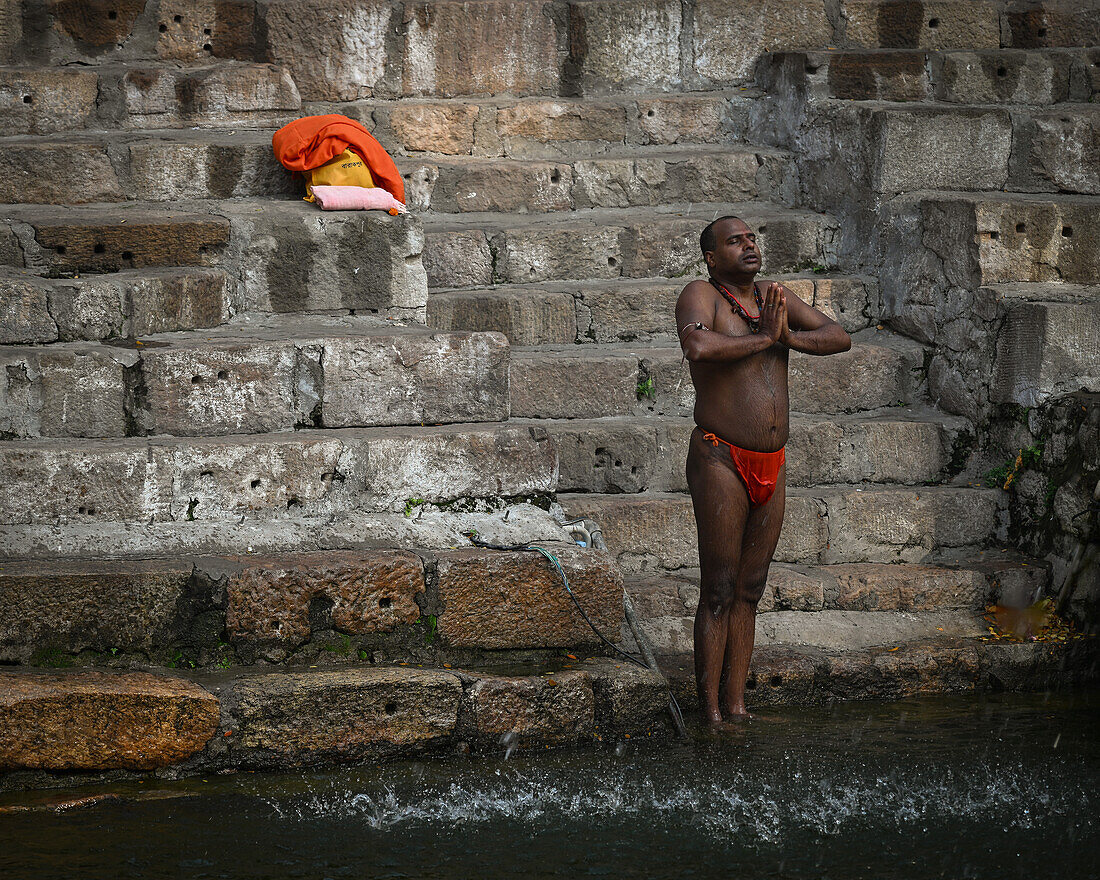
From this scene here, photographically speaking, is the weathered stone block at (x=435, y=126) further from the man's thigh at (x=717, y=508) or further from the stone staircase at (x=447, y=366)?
the man's thigh at (x=717, y=508)

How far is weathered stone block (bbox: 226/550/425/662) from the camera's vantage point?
4.98 meters

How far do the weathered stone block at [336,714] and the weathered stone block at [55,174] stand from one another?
10.3 feet

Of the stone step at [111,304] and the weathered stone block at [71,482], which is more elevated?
the stone step at [111,304]

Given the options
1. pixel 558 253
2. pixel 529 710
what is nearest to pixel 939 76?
pixel 558 253

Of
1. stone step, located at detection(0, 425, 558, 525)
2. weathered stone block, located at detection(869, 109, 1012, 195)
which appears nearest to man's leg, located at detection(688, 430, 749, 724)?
stone step, located at detection(0, 425, 558, 525)

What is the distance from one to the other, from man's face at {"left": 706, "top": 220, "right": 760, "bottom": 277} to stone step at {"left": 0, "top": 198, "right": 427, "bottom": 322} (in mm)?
1800

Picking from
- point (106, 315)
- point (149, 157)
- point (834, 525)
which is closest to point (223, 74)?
point (149, 157)

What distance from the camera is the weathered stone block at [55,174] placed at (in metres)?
6.65

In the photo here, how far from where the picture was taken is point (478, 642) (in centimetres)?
519

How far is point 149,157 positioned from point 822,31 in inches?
173

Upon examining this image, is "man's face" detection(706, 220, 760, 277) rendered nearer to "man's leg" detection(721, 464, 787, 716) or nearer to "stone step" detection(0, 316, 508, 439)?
"man's leg" detection(721, 464, 787, 716)

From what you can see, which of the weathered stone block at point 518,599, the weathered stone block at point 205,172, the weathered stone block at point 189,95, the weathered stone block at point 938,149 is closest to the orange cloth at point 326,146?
the weathered stone block at point 205,172

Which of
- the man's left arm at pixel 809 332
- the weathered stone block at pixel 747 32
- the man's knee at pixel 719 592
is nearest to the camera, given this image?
the man's left arm at pixel 809 332

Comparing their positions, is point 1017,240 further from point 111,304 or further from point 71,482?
point 71,482
